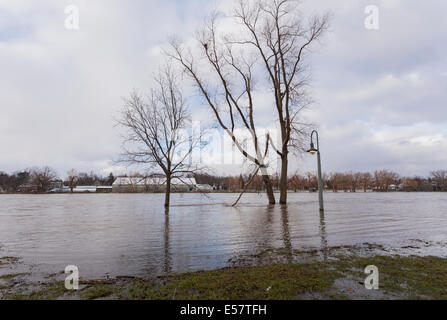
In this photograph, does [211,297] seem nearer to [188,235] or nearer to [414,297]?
[414,297]

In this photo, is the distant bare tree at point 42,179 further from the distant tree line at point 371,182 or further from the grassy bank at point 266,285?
the grassy bank at point 266,285

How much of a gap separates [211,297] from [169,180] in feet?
52.3

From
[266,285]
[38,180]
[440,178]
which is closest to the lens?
[266,285]

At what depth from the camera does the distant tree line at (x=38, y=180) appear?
101 m

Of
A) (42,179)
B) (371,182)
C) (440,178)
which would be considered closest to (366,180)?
(371,182)

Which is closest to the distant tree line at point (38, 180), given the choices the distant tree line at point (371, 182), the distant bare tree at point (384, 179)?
the distant tree line at point (371, 182)

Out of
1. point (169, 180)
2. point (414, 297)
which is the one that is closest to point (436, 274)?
point (414, 297)

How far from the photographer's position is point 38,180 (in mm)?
99188

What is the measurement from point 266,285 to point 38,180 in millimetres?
119827

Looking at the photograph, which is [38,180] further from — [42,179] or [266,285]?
[266,285]

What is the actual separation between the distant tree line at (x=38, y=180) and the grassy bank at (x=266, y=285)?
117585 mm

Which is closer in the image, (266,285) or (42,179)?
(266,285)

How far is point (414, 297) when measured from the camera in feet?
10.4

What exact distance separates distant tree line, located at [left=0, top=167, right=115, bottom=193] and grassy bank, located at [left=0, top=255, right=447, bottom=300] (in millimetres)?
→ 117585
